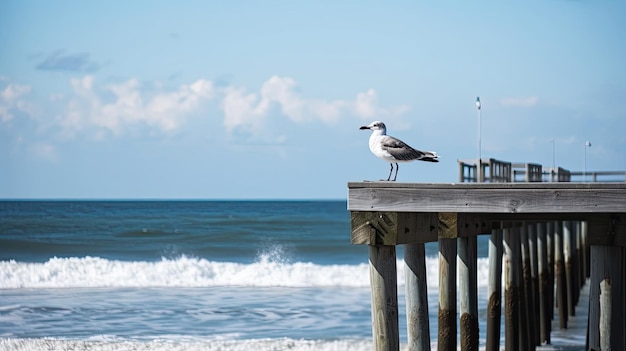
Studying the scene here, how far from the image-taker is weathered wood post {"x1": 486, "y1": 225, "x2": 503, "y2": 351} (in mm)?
13930

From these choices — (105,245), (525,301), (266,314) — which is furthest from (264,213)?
(525,301)

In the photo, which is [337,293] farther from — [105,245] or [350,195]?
[350,195]

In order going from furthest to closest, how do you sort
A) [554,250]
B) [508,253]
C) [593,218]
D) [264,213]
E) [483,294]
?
[264,213] < [483,294] < [554,250] < [508,253] < [593,218]

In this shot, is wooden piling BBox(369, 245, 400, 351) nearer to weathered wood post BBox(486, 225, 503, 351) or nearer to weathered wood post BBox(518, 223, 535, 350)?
weathered wood post BBox(486, 225, 503, 351)

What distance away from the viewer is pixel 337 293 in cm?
2997

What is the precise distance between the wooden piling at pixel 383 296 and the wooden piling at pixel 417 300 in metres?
0.72

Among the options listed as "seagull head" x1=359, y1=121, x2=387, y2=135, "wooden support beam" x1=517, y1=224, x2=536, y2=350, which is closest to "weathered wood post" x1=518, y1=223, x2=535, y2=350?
"wooden support beam" x1=517, y1=224, x2=536, y2=350

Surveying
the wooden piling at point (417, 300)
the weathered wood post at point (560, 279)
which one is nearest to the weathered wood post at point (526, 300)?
the weathered wood post at point (560, 279)

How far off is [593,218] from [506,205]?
87cm

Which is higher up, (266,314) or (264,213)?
(264,213)

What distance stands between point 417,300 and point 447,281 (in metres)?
2.11

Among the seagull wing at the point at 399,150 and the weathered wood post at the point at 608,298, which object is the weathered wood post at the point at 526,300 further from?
the seagull wing at the point at 399,150

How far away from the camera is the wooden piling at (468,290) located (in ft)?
35.9

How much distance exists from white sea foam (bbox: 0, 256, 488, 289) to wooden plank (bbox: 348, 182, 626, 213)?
82.5 ft
